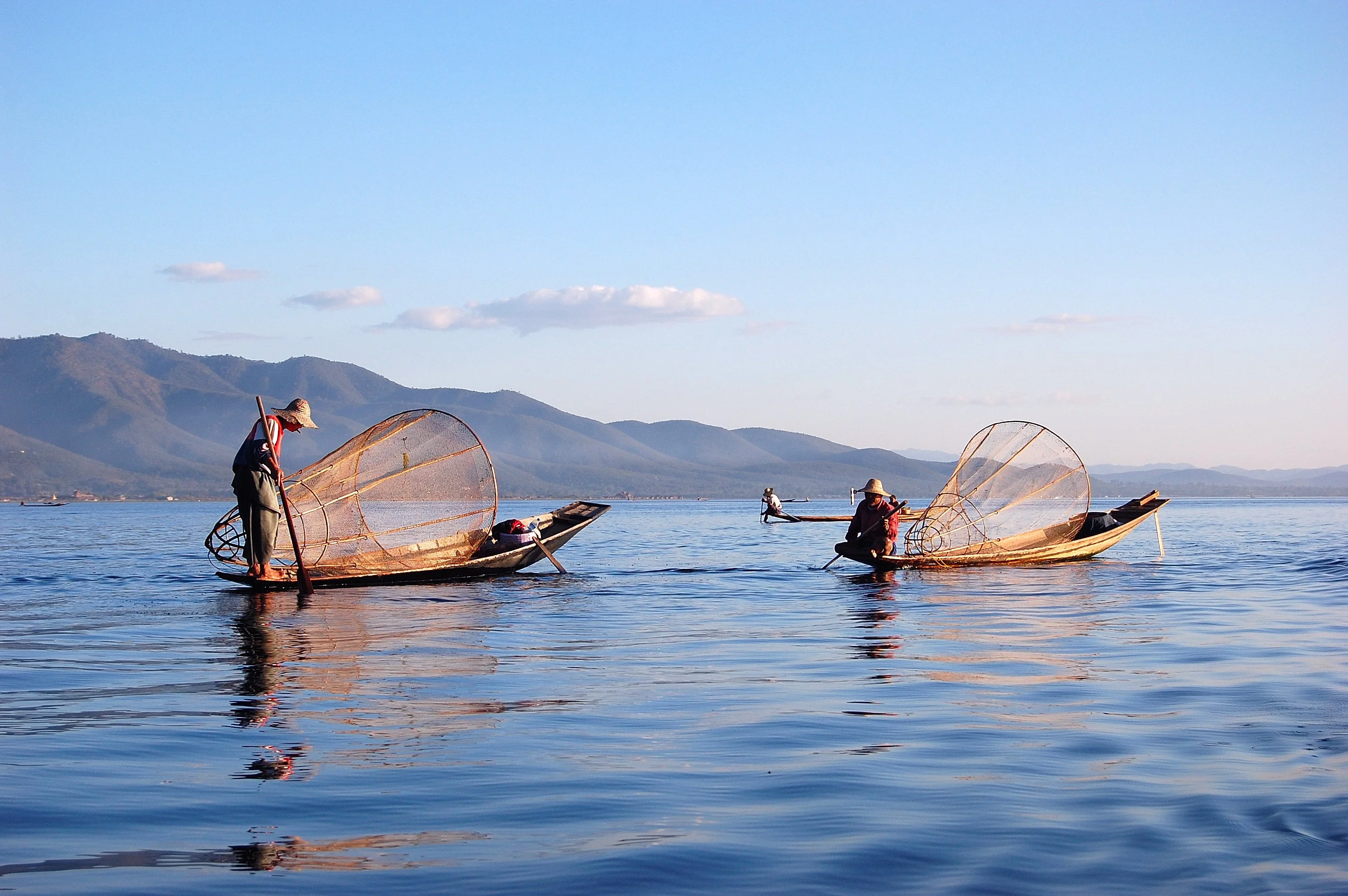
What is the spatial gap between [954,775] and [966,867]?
5.78ft

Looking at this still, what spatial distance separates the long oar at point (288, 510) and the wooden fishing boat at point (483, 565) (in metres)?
0.33

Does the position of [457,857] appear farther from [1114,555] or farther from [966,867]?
[1114,555]

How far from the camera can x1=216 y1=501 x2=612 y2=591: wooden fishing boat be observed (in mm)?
20469

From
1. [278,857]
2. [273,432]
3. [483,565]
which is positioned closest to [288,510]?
[273,432]

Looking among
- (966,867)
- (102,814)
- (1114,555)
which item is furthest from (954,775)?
(1114,555)

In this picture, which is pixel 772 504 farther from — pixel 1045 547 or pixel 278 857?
pixel 278 857

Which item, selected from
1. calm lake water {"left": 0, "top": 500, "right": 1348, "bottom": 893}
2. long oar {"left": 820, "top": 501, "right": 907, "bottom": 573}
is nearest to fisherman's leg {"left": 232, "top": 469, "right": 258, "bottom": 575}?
calm lake water {"left": 0, "top": 500, "right": 1348, "bottom": 893}

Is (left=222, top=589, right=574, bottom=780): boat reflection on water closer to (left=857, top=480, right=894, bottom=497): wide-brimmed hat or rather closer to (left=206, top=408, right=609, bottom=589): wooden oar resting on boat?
(left=206, top=408, right=609, bottom=589): wooden oar resting on boat

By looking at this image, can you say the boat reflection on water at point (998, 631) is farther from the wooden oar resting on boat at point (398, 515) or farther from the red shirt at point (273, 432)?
the red shirt at point (273, 432)

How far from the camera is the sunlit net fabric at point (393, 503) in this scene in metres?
20.9

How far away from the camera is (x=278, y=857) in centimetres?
585

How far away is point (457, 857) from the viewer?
584cm

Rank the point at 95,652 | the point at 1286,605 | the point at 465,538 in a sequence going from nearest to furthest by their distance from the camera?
the point at 95,652
the point at 1286,605
the point at 465,538

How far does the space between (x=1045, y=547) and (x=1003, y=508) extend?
6.48 feet
